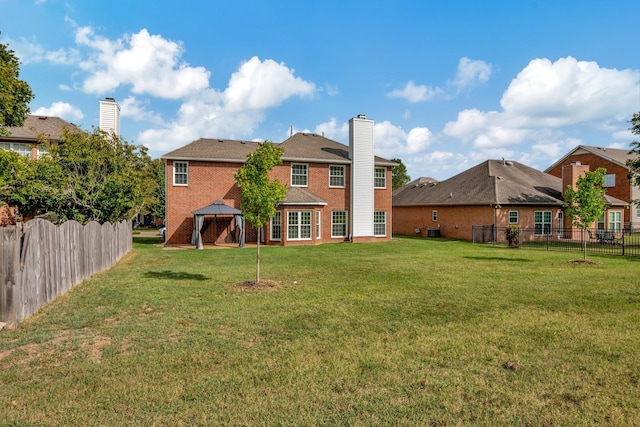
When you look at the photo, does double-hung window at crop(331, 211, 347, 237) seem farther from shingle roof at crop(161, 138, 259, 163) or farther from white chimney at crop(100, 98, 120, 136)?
white chimney at crop(100, 98, 120, 136)

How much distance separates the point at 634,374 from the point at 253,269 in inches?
423

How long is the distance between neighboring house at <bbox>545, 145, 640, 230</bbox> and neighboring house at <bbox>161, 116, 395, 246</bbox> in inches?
965

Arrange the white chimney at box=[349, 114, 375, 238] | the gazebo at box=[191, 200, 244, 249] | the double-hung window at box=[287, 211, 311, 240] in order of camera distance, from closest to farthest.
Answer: the gazebo at box=[191, 200, 244, 249] → the double-hung window at box=[287, 211, 311, 240] → the white chimney at box=[349, 114, 375, 238]

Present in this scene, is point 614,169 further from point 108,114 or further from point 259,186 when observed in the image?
point 108,114

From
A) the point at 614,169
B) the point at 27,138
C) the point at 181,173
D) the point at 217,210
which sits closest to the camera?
the point at 217,210

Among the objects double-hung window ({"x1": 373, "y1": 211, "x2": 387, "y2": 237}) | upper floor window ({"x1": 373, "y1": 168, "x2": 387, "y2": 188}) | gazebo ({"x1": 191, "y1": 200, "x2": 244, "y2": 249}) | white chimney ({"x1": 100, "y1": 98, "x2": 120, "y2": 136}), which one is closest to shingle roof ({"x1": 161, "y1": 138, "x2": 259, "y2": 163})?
gazebo ({"x1": 191, "y1": 200, "x2": 244, "y2": 249})

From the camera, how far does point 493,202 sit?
88.7 ft

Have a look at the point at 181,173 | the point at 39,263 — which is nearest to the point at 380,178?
the point at 181,173

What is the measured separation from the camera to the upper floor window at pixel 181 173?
79.1ft

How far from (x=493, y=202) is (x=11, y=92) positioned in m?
28.8

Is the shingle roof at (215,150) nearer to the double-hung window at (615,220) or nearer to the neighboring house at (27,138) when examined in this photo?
the neighboring house at (27,138)

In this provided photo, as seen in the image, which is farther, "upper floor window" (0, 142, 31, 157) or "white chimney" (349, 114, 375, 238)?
"upper floor window" (0, 142, 31, 157)

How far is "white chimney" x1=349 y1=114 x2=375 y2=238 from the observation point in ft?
88.0

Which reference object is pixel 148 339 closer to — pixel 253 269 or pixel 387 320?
pixel 387 320
